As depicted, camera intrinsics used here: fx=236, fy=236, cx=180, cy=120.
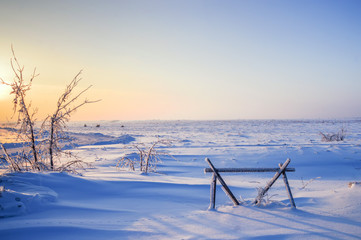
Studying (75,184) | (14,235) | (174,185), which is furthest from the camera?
(174,185)

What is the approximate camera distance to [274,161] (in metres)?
10.8

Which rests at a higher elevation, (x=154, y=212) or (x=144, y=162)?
(x=144, y=162)

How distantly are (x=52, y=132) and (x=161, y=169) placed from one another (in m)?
4.38

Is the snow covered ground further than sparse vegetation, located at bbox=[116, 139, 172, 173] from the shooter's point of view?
No

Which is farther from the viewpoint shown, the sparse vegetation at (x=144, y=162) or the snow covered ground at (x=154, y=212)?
the sparse vegetation at (x=144, y=162)

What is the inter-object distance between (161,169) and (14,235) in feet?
22.5

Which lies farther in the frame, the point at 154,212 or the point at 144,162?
the point at 144,162

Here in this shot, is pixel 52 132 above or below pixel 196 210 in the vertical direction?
above

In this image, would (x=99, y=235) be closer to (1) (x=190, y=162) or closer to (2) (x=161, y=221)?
(2) (x=161, y=221)

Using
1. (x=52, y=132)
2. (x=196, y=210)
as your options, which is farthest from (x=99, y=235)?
(x=52, y=132)

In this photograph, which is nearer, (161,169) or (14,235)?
(14,235)

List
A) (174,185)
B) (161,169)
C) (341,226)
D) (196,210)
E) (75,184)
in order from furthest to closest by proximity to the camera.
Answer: (161,169) → (174,185) → (75,184) → (196,210) → (341,226)

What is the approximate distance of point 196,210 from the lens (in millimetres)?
4527

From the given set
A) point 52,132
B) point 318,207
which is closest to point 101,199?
point 52,132
